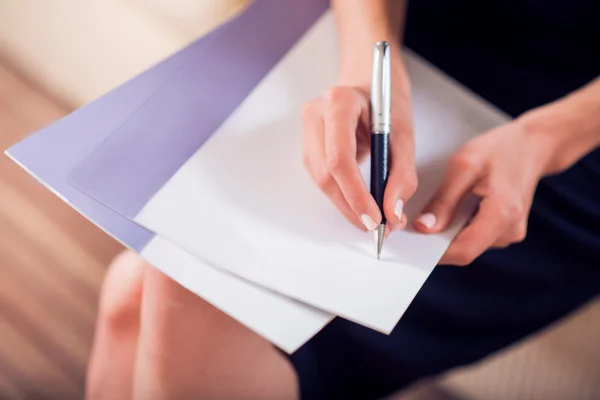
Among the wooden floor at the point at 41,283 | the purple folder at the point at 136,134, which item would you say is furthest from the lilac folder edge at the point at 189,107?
the wooden floor at the point at 41,283

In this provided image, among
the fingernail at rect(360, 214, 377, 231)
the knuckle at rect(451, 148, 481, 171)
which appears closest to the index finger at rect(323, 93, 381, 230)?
the fingernail at rect(360, 214, 377, 231)

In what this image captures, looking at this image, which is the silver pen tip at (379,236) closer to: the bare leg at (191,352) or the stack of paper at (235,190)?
the stack of paper at (235,190)

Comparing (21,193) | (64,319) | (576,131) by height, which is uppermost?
(576,131)

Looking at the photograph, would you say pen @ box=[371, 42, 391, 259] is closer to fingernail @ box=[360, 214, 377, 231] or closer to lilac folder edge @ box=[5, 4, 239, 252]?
fingernail @ box=[360, 214, 377, 231]

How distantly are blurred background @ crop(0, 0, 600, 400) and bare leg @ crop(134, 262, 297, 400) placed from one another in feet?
1.10

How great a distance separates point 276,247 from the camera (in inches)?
17.2

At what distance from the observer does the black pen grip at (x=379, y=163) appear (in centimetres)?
43

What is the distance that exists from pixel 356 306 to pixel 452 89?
285mm

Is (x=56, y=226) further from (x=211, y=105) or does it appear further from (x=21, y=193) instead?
(x=211, y=105)

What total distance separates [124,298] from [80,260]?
308 mm

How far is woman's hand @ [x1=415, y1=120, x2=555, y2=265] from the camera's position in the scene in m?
0.46

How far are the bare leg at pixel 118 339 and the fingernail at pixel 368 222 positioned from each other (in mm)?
251

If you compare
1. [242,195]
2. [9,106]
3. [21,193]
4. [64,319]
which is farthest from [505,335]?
[9,106]

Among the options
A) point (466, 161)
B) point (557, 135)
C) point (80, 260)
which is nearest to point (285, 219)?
point (466, 161)
